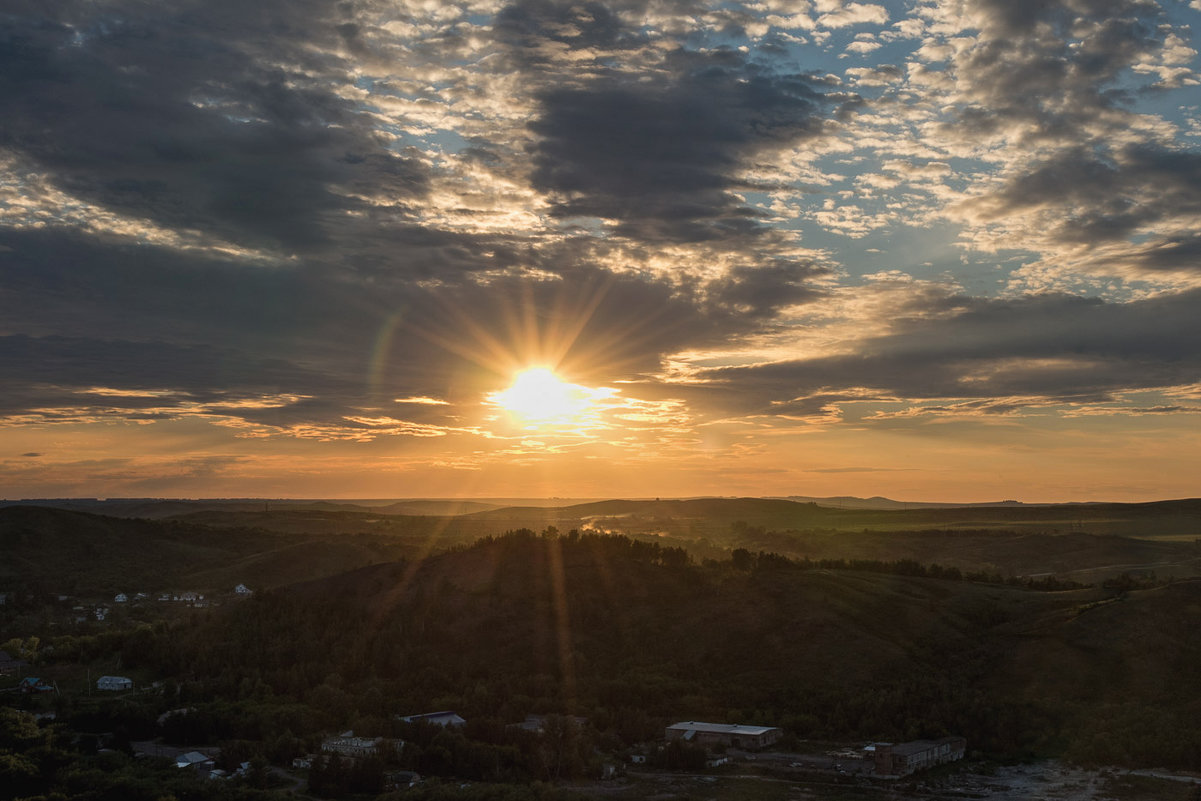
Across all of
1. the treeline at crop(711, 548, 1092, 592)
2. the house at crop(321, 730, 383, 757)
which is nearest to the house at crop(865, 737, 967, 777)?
the house at crop(321, 730, 383, 757)

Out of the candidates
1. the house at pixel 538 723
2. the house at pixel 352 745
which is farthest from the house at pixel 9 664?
the house at pixel 538 723

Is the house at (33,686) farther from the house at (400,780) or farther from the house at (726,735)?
the house at (726,735)

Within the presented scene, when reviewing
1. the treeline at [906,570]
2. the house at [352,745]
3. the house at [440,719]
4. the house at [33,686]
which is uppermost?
the treeline at [906,570]

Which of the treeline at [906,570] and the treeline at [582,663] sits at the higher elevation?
the treeline at [906,570]

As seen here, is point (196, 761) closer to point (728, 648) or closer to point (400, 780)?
point (400, 780)

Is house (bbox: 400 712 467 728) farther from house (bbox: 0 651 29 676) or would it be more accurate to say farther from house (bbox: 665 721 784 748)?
house (bbox: 0 651 29 676)

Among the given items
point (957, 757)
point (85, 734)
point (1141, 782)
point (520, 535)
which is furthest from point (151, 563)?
point (1141, 782)
